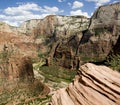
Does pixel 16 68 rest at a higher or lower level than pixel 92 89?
lower

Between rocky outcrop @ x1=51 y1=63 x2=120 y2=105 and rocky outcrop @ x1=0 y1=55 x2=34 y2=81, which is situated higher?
rocky outcrop @ x1=51 y1=63 x2=120 y2=105

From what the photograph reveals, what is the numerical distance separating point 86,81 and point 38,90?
11225 centimetres

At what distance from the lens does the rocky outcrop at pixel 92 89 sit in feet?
84.1


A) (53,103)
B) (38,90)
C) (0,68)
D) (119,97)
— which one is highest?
(119,97)

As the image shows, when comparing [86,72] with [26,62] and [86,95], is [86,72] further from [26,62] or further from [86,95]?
[26,62]

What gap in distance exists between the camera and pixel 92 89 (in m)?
27.7

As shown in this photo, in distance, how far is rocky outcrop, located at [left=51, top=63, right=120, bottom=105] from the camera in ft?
84.1

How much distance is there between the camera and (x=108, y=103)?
24.9 m

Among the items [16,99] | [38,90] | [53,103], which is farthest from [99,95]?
[38,90]

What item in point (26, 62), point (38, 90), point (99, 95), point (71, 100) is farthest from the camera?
point (26, 62)

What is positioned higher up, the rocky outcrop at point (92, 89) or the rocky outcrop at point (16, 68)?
the rocky outcrop at point (92, 89)

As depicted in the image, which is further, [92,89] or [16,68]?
[16,68]

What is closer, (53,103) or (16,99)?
(53,103)

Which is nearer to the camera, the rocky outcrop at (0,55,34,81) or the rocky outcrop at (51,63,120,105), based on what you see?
the rocky outcrop at (51,63,120,105)
